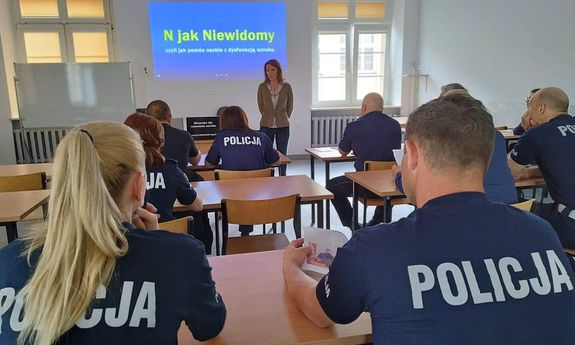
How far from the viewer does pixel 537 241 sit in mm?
942

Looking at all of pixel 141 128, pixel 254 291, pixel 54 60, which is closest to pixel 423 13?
pixel 54 60

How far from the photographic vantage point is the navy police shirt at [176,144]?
132 inches

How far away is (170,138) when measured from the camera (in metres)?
3.37

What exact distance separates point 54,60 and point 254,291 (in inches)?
262

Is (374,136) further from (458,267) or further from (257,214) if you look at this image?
(458,267)

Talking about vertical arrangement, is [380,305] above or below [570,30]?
below

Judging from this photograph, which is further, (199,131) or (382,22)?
(382,22)

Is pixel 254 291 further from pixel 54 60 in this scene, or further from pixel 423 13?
pixel 423 13

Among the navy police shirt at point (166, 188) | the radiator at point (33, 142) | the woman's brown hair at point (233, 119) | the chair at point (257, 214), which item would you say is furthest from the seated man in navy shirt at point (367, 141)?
the radiator at point (33, 142)

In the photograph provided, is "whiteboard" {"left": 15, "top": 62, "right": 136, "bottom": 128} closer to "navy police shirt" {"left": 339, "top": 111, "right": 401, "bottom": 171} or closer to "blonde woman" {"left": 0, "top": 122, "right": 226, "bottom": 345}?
"navy police shirt" {"left": 339, "top": 111, "right": 401, "bottom": 171}

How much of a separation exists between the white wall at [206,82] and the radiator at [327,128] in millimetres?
183

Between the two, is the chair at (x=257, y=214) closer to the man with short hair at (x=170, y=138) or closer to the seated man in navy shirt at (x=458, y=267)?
the man with short hair at (x=170, y=138)

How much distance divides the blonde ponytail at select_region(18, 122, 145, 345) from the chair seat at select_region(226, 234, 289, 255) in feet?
5.03

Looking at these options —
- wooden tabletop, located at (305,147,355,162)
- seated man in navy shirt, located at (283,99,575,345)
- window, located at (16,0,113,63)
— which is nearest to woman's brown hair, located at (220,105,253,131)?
wooden tabletop, located at (305,147,355,162)
